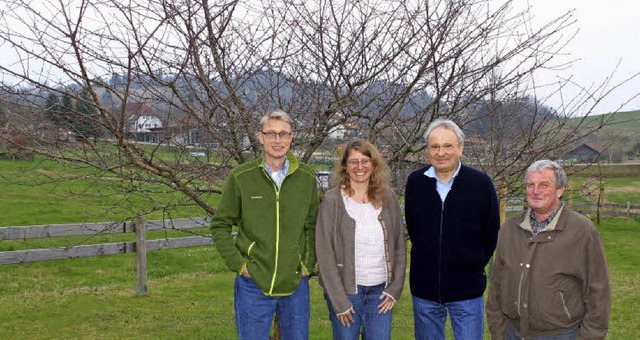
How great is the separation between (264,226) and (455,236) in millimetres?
1094

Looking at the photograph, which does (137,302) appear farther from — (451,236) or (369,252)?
(451,236)

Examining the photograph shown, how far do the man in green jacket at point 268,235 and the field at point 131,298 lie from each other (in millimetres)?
1017

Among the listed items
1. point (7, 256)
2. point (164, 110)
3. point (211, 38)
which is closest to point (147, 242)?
point (7, 256)

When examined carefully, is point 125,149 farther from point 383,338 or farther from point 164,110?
point 383,338

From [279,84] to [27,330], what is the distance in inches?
184

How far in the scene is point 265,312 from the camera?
10.9 feet

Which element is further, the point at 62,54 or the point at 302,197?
the point at 302,197

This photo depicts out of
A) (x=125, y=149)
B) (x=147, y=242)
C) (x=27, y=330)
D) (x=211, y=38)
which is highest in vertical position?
(x=211, y=38)

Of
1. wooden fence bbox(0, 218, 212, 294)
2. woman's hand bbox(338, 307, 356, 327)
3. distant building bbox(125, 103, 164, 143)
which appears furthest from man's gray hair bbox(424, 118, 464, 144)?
wooden fence bbox(0, 218, 212, 294)

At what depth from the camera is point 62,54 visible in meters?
3.11

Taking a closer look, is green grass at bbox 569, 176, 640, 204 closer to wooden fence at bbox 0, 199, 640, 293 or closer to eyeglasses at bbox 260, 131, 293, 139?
wooden fence at bbox 0, 199, 640, 293

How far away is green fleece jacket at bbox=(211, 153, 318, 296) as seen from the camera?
3270 mm

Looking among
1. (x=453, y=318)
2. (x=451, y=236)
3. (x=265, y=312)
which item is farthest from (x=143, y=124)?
(x=453, y=318)

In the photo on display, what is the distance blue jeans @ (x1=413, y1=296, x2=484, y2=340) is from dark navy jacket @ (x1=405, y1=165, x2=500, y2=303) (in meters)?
0.05
